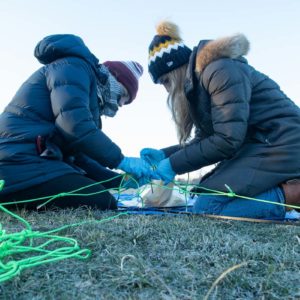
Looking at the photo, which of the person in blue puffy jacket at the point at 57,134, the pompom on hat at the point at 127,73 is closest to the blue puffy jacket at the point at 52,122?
the person in blue puffy jacket at the point at 57,134

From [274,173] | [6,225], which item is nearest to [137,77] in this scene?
[274,173]

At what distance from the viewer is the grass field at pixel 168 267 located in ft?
3.34

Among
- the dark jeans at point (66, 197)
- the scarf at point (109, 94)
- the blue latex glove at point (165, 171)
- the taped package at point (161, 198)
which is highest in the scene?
the scarf at point (109, 94)

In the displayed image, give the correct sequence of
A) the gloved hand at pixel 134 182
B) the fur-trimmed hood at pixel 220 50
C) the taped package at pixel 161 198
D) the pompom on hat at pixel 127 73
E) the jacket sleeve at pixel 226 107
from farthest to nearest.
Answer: the taped package at pixel 161 198
the pompom on hat at pixel 127 73
the gloved hand at pixel 134 182
the fur-trimmed hood at pixel 220 50
the jacket sleeve at pixel 226 107

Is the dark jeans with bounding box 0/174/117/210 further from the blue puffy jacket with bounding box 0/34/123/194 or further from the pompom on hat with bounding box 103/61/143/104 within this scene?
the pompom on hat with bounding box 103/61/143/104

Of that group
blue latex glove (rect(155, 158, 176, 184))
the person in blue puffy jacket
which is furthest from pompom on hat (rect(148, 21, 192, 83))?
blue latex glove (rect(155, 158, 176, 184))

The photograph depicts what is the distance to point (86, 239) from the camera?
1.46 metres

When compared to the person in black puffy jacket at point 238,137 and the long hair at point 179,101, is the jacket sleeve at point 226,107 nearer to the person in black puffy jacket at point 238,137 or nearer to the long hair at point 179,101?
the person in black puffy jacket at point 238,137

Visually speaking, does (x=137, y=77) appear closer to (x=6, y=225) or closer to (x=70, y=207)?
(x=70, y=207)

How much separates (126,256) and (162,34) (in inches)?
74.4

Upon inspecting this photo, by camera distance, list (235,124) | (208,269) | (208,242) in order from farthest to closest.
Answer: (235,124)
(208,242)
(208,269)

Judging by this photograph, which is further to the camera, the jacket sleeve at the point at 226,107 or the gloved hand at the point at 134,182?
the gloved hand at the point at 134,182

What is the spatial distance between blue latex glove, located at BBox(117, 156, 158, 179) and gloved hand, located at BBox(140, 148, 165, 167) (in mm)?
44

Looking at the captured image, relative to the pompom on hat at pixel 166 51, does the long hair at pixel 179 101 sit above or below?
below
